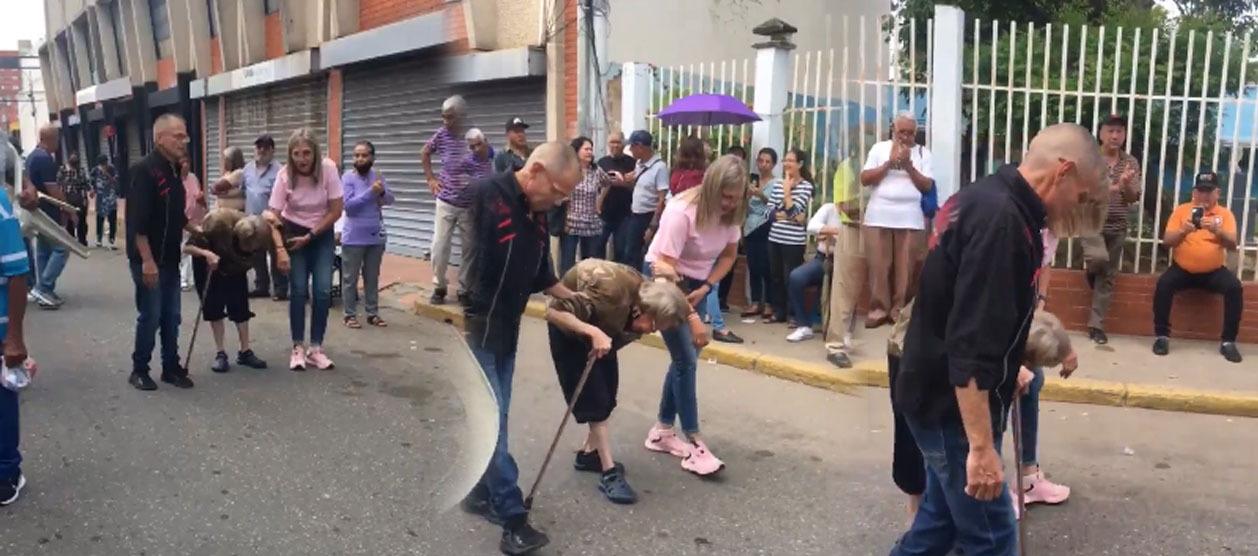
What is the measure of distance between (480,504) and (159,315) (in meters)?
3.15

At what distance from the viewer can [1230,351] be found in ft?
23.9

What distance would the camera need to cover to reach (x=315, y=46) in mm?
16922

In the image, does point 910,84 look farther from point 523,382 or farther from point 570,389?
point 570,389

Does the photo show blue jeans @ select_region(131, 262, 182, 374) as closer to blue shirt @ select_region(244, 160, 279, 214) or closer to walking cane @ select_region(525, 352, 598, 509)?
walking cane @ select_region(525, 352, 598, 509)

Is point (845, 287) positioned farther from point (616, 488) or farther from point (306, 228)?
point (306, 228)

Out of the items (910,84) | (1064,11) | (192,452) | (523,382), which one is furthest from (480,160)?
(1064,11)

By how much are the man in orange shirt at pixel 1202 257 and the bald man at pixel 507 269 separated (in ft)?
17.9

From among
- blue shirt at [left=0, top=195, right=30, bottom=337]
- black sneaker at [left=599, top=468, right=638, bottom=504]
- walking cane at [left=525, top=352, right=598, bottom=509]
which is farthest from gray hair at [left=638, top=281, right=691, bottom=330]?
blue shirt at [left=0, top=195, right=30, bottom=337]

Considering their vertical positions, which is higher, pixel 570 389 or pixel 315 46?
pixel 315 46

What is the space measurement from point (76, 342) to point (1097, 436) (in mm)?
7117

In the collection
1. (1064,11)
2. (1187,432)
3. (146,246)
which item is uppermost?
(1064,11)

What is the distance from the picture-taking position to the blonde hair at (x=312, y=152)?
6824mm

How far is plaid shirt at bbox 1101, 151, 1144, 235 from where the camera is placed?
7.57 metres

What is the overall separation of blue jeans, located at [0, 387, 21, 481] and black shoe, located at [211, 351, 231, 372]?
2515 millimetres
